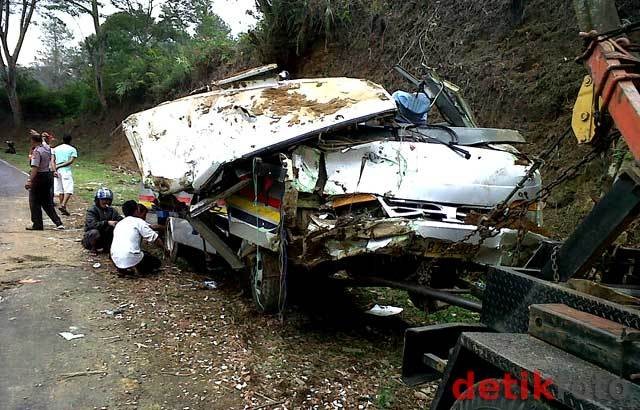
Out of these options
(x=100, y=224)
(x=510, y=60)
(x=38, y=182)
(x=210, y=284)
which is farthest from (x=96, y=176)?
(x=510, y=60)

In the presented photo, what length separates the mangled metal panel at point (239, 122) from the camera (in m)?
4.19

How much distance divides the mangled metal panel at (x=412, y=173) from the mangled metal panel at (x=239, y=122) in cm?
24

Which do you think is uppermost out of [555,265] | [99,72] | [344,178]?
[99,72]

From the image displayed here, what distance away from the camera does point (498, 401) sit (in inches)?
75.4

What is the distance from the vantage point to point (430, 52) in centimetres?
1064

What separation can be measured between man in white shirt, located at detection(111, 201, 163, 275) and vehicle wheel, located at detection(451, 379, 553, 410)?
4.58m

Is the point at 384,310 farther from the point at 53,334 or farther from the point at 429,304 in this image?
the point at 53,334

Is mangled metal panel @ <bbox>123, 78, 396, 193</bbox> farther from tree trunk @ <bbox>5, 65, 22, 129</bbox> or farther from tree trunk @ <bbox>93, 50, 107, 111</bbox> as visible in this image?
tree trunk @ <bbox>5, 65, 22, 129</bbox>

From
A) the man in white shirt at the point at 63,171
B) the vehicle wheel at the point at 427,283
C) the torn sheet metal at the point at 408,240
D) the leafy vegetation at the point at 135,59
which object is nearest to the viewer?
Answer: the torn sheet metal at the point at 408,240

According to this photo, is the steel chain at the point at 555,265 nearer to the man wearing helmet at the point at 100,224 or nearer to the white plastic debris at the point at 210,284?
the white plastic debris at the point at 210,284

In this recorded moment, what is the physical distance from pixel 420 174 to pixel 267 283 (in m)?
1.54

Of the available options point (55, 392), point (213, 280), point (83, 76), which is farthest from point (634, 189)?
point (83, 76)

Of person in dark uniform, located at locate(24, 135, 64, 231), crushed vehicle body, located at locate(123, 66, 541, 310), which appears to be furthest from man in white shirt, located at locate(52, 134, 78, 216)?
crushed vehicle body, located at locate(123, 66, 541, 310)

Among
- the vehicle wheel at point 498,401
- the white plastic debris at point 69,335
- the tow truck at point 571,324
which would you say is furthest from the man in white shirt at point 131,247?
the vehicle wheel at point 498,401
